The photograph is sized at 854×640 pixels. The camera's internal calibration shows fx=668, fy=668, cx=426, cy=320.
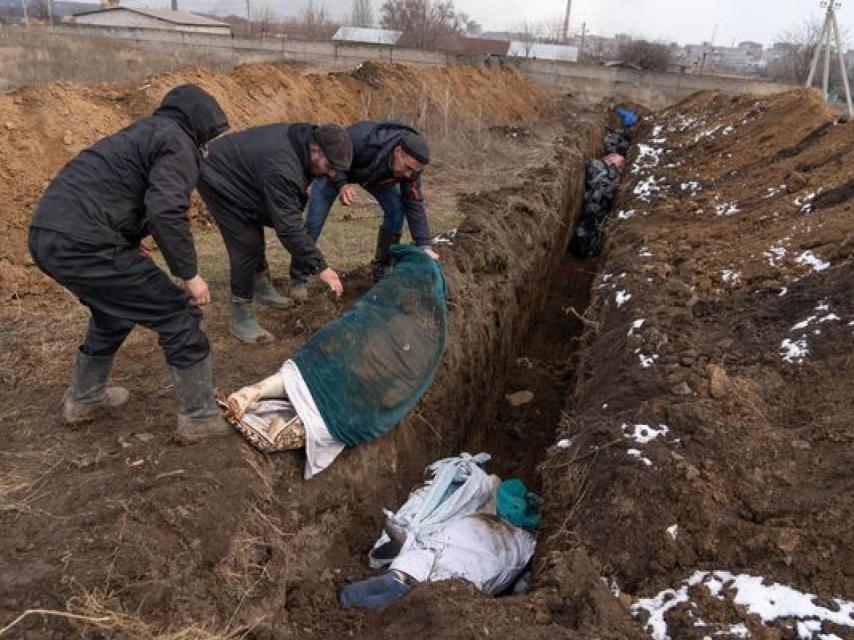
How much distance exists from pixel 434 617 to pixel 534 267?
5.99m

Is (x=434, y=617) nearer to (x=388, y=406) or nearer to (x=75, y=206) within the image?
(x=388, y=406)

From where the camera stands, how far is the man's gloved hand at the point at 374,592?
3191mm

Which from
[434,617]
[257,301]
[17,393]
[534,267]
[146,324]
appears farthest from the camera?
[534,267]

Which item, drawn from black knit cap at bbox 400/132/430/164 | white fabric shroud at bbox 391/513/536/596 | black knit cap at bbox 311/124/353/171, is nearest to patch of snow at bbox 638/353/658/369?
white fabric shroud at bbox 391/513/536/596

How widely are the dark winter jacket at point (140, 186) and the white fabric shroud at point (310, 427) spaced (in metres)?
0.86

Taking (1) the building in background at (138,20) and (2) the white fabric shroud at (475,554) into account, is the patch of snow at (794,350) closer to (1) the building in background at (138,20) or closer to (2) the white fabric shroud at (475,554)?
(2) the white fabric shroud at (475,554)

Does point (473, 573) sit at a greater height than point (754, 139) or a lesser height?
lesser

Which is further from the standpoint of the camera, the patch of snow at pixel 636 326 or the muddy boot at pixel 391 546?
the patch of snow at pixel 636 326

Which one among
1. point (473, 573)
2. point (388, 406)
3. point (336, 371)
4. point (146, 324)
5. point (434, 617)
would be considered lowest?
point (473, 573)

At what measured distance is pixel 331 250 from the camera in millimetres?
7109

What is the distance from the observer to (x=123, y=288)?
3.20m

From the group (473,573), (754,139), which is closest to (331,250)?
(473,573)

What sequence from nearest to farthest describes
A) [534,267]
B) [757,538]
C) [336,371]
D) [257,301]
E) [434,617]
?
[434,617] < [757,538] < [336,371] < [257,301] < [534,267]

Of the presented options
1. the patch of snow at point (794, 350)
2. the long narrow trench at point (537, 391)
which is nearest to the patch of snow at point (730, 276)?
the patch of snow at point (794, 350)
